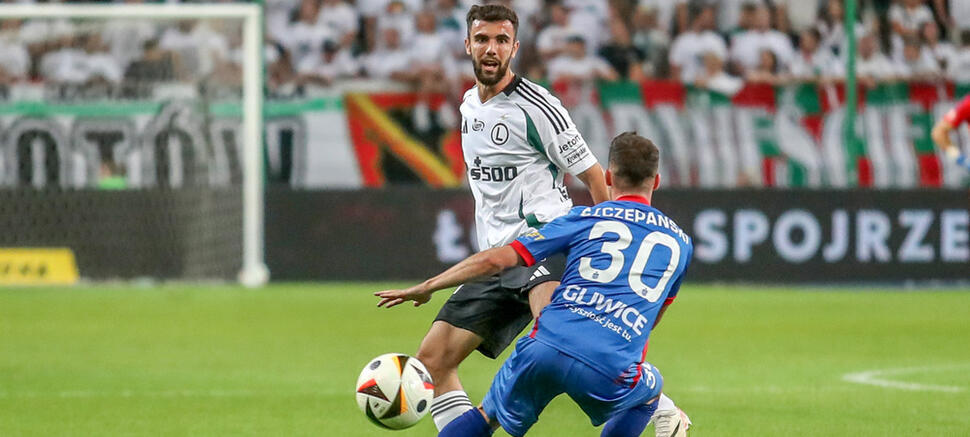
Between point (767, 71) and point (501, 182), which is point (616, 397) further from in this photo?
point (767, 71)

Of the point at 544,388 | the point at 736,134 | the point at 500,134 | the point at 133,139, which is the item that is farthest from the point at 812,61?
the point at 544,388

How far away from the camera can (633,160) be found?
17.9 feet

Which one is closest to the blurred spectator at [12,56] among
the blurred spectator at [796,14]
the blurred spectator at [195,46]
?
the blurred spectator at [195,46]

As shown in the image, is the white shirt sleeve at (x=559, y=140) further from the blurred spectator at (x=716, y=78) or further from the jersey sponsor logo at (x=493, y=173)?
the blurred spectator at (x=716, y=78)

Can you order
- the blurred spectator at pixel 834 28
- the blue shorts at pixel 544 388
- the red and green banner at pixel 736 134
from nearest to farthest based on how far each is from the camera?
the blue shorts at pixel 544 388, the red and green banner at pixel 736 134, the blurred spectator at pixel 834 28

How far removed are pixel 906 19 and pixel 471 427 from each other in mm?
13441

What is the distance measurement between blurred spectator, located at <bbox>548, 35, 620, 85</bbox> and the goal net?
352 centimetres

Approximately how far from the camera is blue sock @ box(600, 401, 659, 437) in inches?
221

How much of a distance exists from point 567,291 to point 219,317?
8.60 meters

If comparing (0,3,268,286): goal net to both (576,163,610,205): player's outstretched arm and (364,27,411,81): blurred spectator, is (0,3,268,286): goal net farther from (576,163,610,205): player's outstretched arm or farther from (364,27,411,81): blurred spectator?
(576,163,610,205): player's outstretched arm

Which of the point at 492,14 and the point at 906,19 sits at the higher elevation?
the point at 492,14

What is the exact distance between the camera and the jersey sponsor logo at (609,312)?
535 cm

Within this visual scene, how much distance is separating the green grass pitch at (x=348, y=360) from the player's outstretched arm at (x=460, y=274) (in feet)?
7.52

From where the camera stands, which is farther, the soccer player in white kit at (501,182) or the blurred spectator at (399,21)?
the blurred spectator at (399,21)
